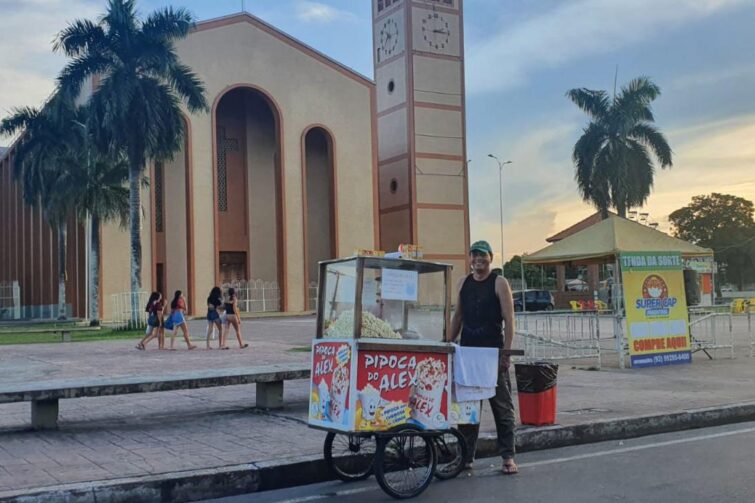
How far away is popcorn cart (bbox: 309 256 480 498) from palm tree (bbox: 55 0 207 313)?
24.3m

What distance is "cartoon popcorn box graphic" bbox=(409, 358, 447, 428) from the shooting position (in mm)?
6258

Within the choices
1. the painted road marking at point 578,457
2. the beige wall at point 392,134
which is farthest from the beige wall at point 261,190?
the painted road marking at point 578,457

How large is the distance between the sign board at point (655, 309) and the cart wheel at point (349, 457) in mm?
8216

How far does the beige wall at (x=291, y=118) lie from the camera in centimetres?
4316

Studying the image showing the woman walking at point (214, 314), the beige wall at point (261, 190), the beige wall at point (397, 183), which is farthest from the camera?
the beige wall at point (397, 183)

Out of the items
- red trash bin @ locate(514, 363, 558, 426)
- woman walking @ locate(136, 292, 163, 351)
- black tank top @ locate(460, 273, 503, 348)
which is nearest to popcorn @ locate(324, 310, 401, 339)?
black tank top @ locate(460, 273, 503, 348)

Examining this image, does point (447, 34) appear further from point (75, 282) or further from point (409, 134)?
point (75, 282)

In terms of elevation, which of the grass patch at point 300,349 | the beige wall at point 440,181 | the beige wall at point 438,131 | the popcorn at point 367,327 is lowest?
the grass patch at point 300,349

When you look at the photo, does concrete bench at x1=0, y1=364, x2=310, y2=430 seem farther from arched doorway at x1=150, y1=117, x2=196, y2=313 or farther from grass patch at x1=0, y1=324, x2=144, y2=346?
arched doorway at x1=150, y1=117, x2=196, y2=313

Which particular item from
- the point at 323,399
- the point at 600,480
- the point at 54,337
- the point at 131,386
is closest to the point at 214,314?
the point at 54,337

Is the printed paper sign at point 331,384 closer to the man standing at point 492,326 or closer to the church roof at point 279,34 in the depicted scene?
the man standing at point 492,326

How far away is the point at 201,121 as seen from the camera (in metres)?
43.2

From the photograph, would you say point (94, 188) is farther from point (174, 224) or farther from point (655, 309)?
point (655, 309)

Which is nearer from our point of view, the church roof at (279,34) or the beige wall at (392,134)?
the church roof at (279,34)
